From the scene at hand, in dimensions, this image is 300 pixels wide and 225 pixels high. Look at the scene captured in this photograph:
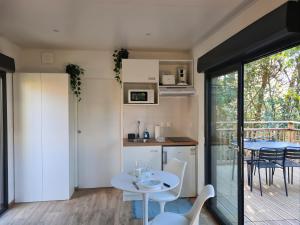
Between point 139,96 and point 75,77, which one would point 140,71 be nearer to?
point 139,96

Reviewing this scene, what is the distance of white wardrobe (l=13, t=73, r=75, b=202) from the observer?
3.84m

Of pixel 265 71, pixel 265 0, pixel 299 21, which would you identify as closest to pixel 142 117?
pixel 265 71

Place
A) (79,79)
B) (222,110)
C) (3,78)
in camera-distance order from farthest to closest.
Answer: (79,79) → (3,78) → (222,110)

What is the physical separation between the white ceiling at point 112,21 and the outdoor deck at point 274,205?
8.78 feet

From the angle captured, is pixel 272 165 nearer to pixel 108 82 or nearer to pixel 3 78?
pixel 108 82

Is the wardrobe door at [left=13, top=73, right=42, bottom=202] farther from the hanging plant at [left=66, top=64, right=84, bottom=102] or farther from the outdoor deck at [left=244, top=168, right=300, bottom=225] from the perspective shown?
the outdoor deck at [left=244, top=168, right=300, bottom=225]

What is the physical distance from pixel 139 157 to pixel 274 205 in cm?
220

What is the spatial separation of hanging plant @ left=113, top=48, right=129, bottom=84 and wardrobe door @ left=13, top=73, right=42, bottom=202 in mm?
1329

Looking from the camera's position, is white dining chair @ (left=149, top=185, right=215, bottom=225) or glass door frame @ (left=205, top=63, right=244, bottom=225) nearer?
white dining chair @ (left=149, top=185, right=215, bottom=225)

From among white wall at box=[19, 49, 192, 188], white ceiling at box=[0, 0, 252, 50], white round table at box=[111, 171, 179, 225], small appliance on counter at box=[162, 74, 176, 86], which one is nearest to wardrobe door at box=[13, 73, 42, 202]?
white wall at box=[19, 49, 192, 188]

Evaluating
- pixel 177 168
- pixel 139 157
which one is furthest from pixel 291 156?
pixel 139 157

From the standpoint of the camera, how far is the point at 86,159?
451 cm

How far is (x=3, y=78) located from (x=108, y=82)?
1.70 m

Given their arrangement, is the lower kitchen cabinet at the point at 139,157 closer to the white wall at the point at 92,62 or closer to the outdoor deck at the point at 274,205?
the white wall at the point at 92,62
